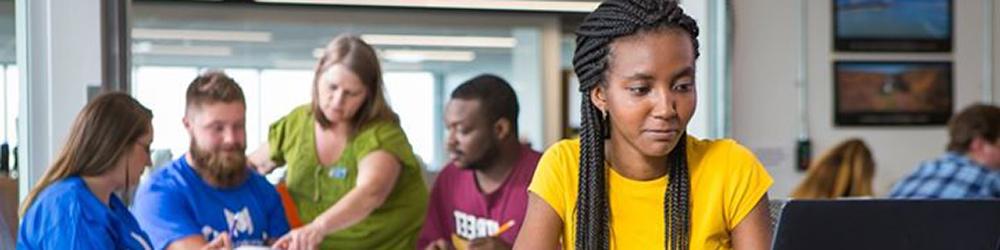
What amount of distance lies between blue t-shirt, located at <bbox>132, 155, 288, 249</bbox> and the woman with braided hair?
1398 mm

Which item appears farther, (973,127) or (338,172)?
(973,127)

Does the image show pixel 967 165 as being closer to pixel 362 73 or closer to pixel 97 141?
pixel 362 73

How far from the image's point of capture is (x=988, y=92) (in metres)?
4.94

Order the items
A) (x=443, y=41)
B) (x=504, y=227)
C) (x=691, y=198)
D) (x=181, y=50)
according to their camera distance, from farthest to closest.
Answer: (x=443, y=41), (x=181, y=50), (x=504, y=227), (x=691, y=198)

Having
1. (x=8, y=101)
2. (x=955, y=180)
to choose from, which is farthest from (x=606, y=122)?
(x=955, y=180)

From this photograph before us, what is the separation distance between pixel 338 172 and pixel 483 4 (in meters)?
2.32

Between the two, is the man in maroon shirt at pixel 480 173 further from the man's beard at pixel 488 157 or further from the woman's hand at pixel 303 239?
the woman's hand at pixel 303 239

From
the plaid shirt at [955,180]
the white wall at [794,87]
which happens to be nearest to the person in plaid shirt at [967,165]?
the plaid shirt at [955,180]

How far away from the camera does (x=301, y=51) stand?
16.8ft

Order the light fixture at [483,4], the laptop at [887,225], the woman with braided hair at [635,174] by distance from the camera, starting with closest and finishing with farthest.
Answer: the laptop at [887,225] → the woman with braided hair at [635,174] → the light fixture at [483,4]

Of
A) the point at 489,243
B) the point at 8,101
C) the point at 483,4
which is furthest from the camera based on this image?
the point at 483,4

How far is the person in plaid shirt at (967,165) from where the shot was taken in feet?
13.8

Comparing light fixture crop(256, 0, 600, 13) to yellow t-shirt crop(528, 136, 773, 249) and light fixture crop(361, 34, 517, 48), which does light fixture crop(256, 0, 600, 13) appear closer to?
light fixture crop(361, 34, 517, 48)

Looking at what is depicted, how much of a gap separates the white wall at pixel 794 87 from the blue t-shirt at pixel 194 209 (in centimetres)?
186
